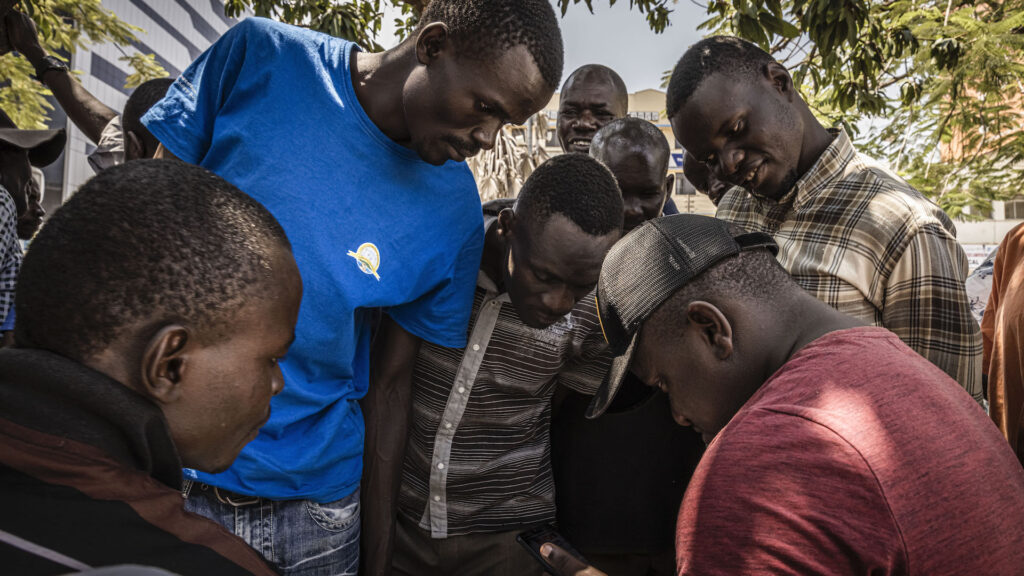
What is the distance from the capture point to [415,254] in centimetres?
185

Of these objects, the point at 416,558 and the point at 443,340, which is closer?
the point at 443,340

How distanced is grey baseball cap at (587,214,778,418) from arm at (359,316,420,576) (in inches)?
30.5

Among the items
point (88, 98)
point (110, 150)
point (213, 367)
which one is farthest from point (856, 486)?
point (88, 98)

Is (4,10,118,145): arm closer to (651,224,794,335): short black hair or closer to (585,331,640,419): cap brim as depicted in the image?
(585,331,640,419): cap brim

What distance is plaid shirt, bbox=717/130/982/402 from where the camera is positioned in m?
1.93

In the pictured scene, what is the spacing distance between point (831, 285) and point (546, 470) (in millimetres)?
1201

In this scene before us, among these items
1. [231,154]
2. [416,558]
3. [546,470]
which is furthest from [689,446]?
[231,154]

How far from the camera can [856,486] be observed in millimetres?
1017

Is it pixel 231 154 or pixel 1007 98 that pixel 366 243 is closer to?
pixel 231 154

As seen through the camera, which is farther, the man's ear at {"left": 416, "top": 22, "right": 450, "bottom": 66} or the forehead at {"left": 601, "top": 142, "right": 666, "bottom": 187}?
the forehead at {"left": 601, "top": 142, "right": 666, "bottom": 187}

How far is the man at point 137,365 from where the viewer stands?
816 mm

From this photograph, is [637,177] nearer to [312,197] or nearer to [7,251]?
[312,197]

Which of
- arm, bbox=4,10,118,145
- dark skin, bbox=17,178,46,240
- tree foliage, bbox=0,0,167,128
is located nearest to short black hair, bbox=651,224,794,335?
arm, bbox=4,10,118,145

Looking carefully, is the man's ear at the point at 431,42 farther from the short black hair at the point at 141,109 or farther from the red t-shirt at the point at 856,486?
the short black hair at the point at 141,109
